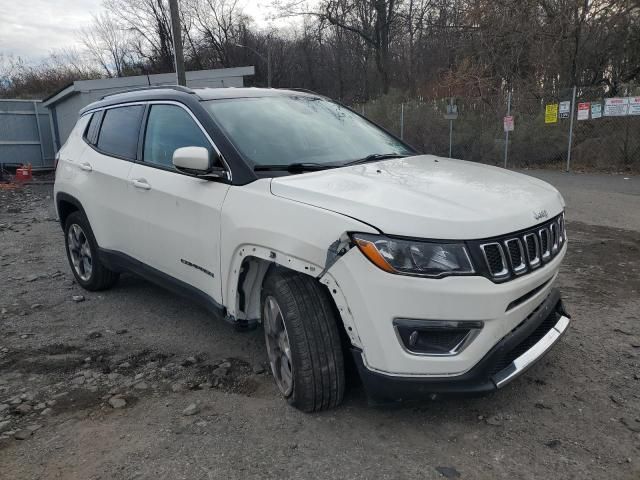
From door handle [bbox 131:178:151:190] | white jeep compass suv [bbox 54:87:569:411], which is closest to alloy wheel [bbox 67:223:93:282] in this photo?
white jeep compass suv [bbox 54:87:569:411]

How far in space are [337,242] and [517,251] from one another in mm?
884

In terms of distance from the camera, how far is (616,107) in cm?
1285

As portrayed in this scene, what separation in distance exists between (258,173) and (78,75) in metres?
37.8

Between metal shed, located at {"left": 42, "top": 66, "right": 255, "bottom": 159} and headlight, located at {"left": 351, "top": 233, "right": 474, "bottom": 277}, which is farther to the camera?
metal shed, located at {"left": 42, "top": 66, "right": 255, "bottom": 159}

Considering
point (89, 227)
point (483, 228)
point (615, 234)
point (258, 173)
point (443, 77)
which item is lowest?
point (615, 234)

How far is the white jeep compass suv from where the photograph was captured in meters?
2.38

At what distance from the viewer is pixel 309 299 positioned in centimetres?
268

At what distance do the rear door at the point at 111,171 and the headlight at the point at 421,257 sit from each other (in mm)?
2432

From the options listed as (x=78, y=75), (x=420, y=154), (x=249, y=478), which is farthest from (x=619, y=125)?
(x=78, y=75)

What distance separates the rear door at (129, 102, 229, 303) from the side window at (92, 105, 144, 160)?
0.54 ft

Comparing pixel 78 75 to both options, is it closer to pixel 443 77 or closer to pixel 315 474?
pixel 443 77

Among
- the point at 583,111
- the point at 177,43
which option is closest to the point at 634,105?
the point at 583,111

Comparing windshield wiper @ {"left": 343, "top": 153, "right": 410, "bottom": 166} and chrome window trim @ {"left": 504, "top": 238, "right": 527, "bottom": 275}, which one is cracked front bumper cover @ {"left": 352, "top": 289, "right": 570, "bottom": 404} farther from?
windshield wiper @ {"left": 343, "top": 153, "right": 410, "bottom": 166}

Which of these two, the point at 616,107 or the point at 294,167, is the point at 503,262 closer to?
the point at 294,167
